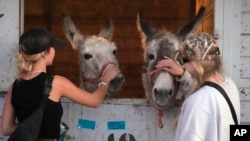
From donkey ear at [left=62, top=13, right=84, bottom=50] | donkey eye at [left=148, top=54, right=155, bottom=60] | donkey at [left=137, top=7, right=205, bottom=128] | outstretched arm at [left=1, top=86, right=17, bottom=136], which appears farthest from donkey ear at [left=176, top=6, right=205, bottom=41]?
outstretched arm at [left=1, top=86, right=17, bottom=136]

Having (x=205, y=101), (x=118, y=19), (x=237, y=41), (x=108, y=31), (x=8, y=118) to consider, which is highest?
(x=118, y=19)

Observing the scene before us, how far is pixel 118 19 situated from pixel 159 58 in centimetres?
341

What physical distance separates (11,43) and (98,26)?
325cm

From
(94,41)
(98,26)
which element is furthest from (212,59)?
(98,26)

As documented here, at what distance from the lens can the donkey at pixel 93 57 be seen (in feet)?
12.4

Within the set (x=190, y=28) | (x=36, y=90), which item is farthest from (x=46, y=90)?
(x=190, y=28)

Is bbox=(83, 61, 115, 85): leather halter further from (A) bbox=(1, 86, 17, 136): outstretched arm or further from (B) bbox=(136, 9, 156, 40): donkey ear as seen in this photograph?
(A) bbox=(1, 86, 17, 136): outstretched arm

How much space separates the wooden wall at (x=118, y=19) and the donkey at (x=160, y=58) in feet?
9.43

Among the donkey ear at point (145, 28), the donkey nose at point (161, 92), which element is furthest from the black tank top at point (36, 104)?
the donkey ear at point (145, 28)

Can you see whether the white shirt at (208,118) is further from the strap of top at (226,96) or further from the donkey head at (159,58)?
the donkey head at (159,58)

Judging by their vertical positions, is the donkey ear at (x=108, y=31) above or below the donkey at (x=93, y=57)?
above

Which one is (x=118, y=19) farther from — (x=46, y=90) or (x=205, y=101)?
(x=205, y=101)

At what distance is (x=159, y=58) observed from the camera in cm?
368

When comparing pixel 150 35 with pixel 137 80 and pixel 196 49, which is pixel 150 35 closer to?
pixel 196 49
